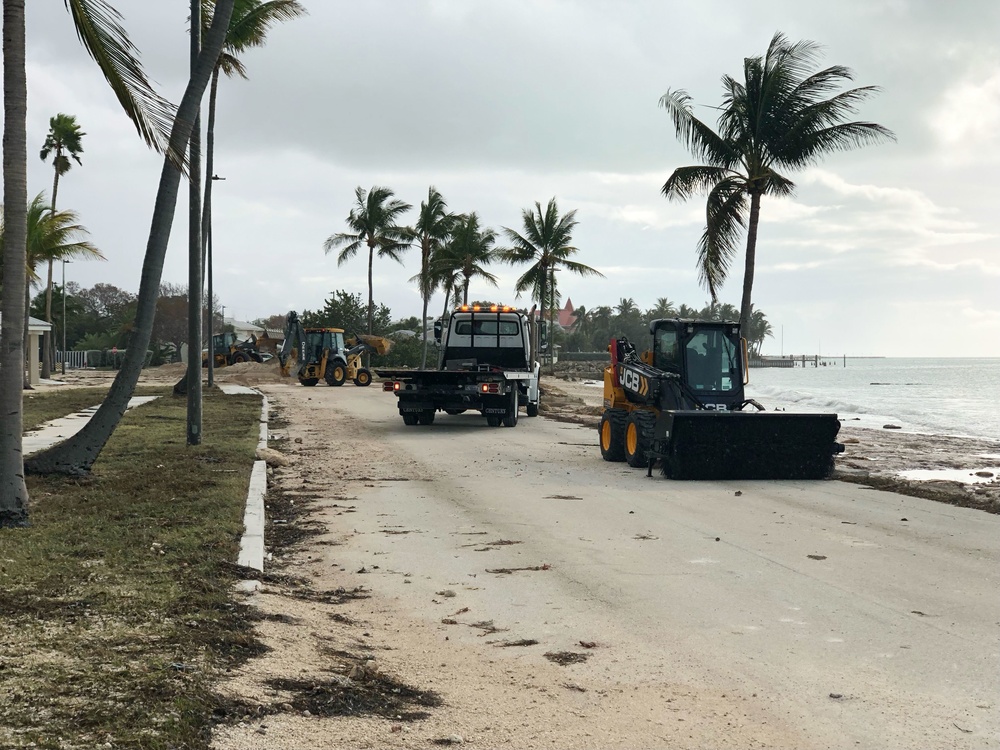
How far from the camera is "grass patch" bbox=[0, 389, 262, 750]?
4.41 m

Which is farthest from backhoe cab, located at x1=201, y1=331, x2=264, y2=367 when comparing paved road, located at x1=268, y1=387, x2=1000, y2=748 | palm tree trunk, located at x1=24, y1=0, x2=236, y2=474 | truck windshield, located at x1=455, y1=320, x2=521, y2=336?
palm tree trunk, located at x1=24, y1=0, x2=236, y2=474

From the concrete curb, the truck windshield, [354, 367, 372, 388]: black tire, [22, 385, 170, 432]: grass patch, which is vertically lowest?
[22, 385, 170, 432]: grass patch

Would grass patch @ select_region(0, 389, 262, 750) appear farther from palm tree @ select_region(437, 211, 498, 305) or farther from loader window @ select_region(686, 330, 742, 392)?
palm tree @ select_region(437, 211, 498, 305)

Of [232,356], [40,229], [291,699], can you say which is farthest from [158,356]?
[291,699]

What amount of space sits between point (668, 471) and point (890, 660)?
8565 millimetres

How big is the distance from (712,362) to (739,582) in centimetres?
859

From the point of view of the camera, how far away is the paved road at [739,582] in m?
5.38

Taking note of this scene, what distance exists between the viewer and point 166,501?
10711mm

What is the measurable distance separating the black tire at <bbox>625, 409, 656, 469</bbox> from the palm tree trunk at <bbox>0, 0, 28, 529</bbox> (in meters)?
9.13

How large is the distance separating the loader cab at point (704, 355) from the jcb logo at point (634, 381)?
441 millimetres

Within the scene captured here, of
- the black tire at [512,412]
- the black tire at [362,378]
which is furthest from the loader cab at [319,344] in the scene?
the black tire at [512,412]

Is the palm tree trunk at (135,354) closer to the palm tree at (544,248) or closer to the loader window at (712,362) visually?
the loader window at (712,362)

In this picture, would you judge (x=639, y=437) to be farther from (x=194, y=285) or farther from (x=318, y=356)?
(x=318, y=356)

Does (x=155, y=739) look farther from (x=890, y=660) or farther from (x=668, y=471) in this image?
(x=668, y=471)
